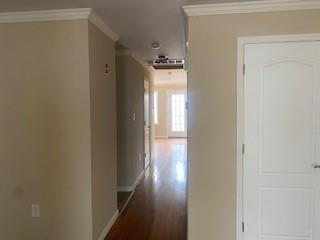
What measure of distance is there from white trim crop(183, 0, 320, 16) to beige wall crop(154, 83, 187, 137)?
860 centimetres

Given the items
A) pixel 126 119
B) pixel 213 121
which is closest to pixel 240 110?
pixel 213 121

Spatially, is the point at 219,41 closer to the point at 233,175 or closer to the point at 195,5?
the point at 195,5

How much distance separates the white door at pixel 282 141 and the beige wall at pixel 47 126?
1.64 m

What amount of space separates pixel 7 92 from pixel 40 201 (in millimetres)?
1210

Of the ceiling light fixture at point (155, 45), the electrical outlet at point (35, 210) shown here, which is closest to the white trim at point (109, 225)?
the electrical outlet at point (35, 210)

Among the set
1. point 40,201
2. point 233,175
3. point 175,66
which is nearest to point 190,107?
point 233,175

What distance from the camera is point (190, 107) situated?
2.69 metres

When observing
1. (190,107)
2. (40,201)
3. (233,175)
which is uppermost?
(190,107)

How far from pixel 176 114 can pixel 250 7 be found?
29.3 ft

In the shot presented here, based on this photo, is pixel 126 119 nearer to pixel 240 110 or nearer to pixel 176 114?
pixel 240 110

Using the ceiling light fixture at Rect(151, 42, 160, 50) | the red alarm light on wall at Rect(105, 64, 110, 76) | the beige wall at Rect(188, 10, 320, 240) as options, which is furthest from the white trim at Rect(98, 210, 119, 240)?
the ceiling light fixture at Rect(151, 42, 160, 50)

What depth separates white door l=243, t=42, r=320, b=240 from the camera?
2492 millimetres

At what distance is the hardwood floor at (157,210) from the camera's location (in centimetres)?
322

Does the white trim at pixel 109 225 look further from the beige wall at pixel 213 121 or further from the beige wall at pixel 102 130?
the beige wall at pixel 213 121
